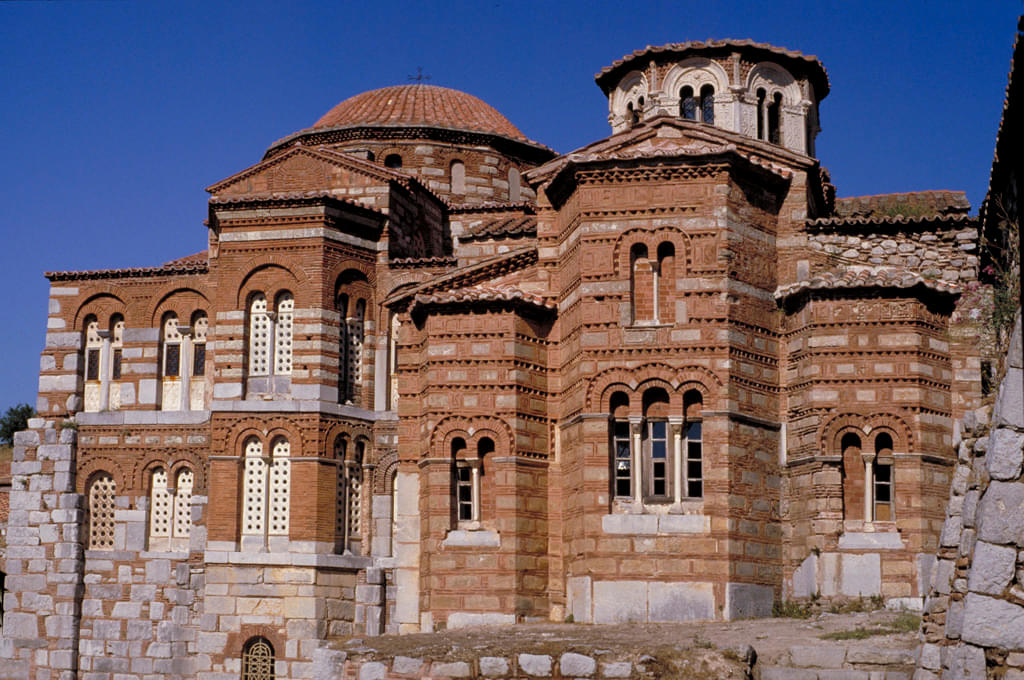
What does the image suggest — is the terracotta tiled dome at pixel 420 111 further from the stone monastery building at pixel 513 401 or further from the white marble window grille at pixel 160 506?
the white marble window grille at pixel 160 506

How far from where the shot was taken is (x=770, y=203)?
25797mm

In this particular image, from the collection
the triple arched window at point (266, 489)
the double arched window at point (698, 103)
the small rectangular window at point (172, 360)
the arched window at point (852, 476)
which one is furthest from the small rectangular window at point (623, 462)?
the small rectangular window at point (172, 360)

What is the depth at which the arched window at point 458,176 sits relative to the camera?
36.7 metres

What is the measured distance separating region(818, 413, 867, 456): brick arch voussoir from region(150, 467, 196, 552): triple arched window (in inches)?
508

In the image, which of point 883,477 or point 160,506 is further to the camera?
point 160,506

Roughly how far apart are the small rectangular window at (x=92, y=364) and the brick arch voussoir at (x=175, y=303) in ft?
5.03

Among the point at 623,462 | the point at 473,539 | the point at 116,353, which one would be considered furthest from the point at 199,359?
the point at 623,462

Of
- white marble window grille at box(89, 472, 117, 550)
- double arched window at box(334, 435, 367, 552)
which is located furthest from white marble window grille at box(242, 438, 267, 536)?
white marble window grille at box(89, 472, 117, 550)

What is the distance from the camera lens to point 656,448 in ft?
80.3

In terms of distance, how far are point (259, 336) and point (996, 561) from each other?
17.8m

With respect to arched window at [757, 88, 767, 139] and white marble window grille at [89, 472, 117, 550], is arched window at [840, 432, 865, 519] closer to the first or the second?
arched window at [757, 88, 767, 139]

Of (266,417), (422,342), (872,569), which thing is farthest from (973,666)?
(266,417)

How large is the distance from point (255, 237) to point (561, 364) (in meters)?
7.29

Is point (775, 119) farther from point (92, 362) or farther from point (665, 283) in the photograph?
point (92, 362)
